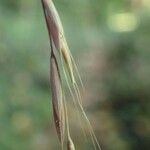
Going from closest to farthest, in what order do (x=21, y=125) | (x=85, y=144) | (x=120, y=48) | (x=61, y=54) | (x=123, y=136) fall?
(x=61, y=54)
(x=21, y=125)
(x=85, y=144)
(x=123, y=136)
(x=120, y=48)

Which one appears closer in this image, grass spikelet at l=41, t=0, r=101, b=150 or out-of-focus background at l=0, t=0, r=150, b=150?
grass spikelet at l=41, t=0, r=101, b=150

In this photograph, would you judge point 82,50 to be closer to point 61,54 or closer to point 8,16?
point 8,16

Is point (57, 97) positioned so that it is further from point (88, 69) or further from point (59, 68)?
point (88, 69)

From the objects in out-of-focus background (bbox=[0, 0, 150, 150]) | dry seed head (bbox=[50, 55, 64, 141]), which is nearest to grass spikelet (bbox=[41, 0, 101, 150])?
dry seed head (bbox=[50, 55, 64, 141])

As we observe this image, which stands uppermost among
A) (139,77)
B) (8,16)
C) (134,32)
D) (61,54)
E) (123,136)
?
(61,54)

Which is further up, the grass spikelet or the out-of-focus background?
the grass spikelet

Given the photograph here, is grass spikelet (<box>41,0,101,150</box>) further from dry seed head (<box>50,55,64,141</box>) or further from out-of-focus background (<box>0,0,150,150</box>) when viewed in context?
out-of-focus background (<box>0,0,150,150</box>)

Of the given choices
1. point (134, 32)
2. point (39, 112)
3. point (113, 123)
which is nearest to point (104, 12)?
point (134, 32)

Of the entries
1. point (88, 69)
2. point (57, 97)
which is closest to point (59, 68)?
point (57, 97)
